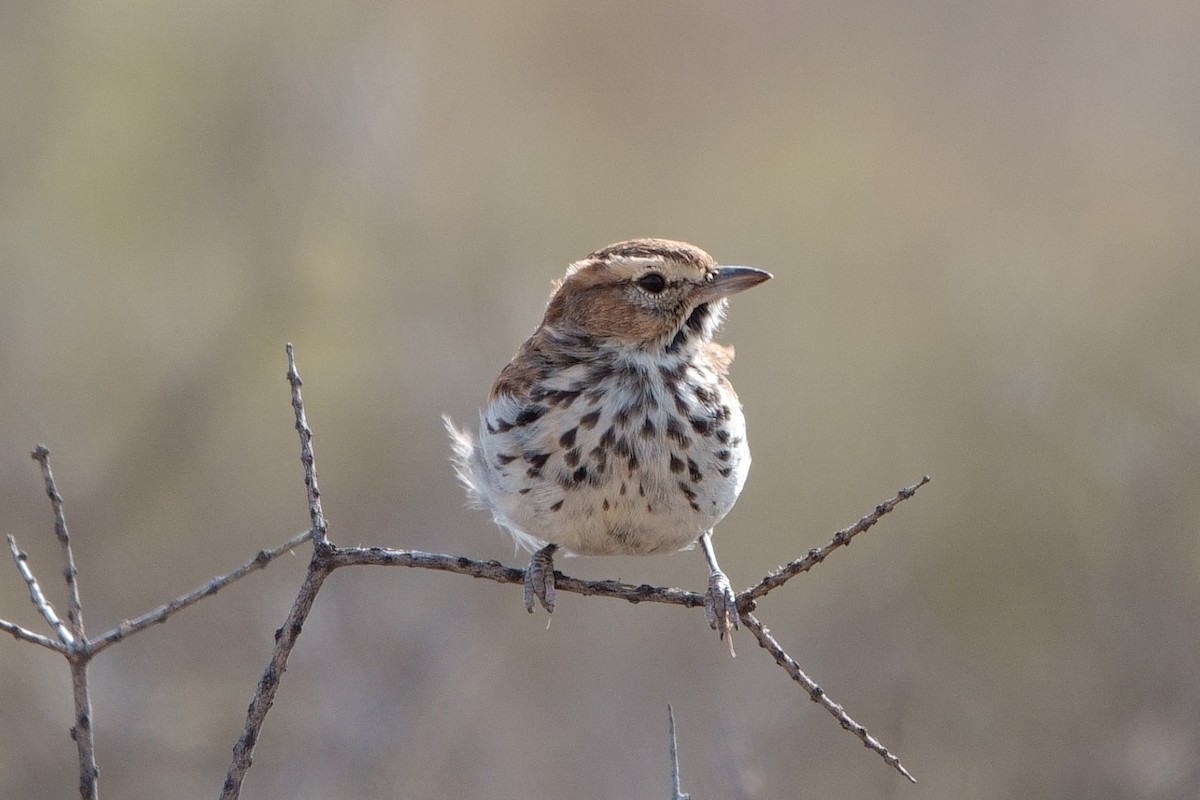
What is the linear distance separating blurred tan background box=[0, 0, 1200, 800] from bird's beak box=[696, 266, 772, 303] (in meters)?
A: 2.09

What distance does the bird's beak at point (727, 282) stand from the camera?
621 centimetres

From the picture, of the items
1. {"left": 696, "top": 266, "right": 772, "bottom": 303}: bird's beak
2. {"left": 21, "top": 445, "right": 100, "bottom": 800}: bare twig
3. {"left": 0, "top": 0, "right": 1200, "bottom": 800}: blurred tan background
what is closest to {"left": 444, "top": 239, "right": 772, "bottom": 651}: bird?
{"left": 696, "top": 266, "right": 772, "bottom": 303}: bird's beak

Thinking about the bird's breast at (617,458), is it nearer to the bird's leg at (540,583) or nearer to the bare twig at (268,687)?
the bird's leg at (540,583)

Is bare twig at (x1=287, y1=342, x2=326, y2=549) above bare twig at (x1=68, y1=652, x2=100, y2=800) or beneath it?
above

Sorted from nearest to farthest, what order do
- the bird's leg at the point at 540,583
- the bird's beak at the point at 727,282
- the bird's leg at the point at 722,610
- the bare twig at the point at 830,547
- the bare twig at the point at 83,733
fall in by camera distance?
the bare twig at the point at 83,733 < the bare twig at the point at 830,547 < the bird's leg at the point at 722,610 < the bird's leg at the point at 540,583 < the bird's beak at the point at 727,282

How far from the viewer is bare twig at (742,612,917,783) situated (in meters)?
4.19

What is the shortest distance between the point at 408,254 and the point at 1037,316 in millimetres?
5497

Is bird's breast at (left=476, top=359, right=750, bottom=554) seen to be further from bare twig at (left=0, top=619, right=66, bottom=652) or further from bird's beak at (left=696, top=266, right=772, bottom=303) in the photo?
bare twig at (left=0, top=619, right=66, bottom=652)

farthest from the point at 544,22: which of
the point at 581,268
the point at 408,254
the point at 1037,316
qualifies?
the point at 581,268

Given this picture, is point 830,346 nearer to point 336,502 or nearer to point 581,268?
point 336,502

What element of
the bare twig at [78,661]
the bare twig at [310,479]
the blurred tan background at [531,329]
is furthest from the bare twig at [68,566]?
the blurred tan background at [531,329]

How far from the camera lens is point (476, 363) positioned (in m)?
11.7

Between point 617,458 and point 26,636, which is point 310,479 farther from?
point 617,458

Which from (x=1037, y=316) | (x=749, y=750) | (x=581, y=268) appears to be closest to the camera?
(x=581, y=268)
